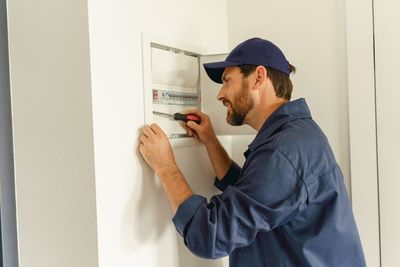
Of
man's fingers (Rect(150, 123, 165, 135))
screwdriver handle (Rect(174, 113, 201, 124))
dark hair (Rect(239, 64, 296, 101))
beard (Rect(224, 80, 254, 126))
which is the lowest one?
man's fingers (Rect(150, 123, 165, 135))

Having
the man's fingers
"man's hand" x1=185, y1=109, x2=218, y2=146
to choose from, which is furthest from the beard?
the man's fingers

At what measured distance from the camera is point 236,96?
1256mm

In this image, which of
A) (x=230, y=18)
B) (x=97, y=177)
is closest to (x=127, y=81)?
(x=97, y=177)

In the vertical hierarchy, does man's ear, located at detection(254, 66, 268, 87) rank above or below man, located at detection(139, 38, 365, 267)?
above

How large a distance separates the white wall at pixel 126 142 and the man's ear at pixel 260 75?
0.94 feet

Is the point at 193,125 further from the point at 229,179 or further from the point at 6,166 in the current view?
the point at 6,166


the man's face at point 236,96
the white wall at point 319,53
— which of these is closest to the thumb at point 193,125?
the man's face at point 236,96

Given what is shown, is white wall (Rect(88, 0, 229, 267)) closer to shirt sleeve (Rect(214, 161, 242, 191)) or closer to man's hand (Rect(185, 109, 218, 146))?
man's hand (Rect(185, 109, 218, 146))

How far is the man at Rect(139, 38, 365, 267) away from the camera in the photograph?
1006 millimetres

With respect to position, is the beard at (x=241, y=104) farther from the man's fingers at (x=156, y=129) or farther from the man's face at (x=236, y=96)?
the man's fingers at (x=156, y=129)

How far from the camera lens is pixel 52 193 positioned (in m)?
1.01

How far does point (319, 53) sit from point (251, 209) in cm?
83

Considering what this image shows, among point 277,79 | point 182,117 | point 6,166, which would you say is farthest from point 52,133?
point 277,79

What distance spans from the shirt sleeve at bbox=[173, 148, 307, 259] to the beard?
0.24m
